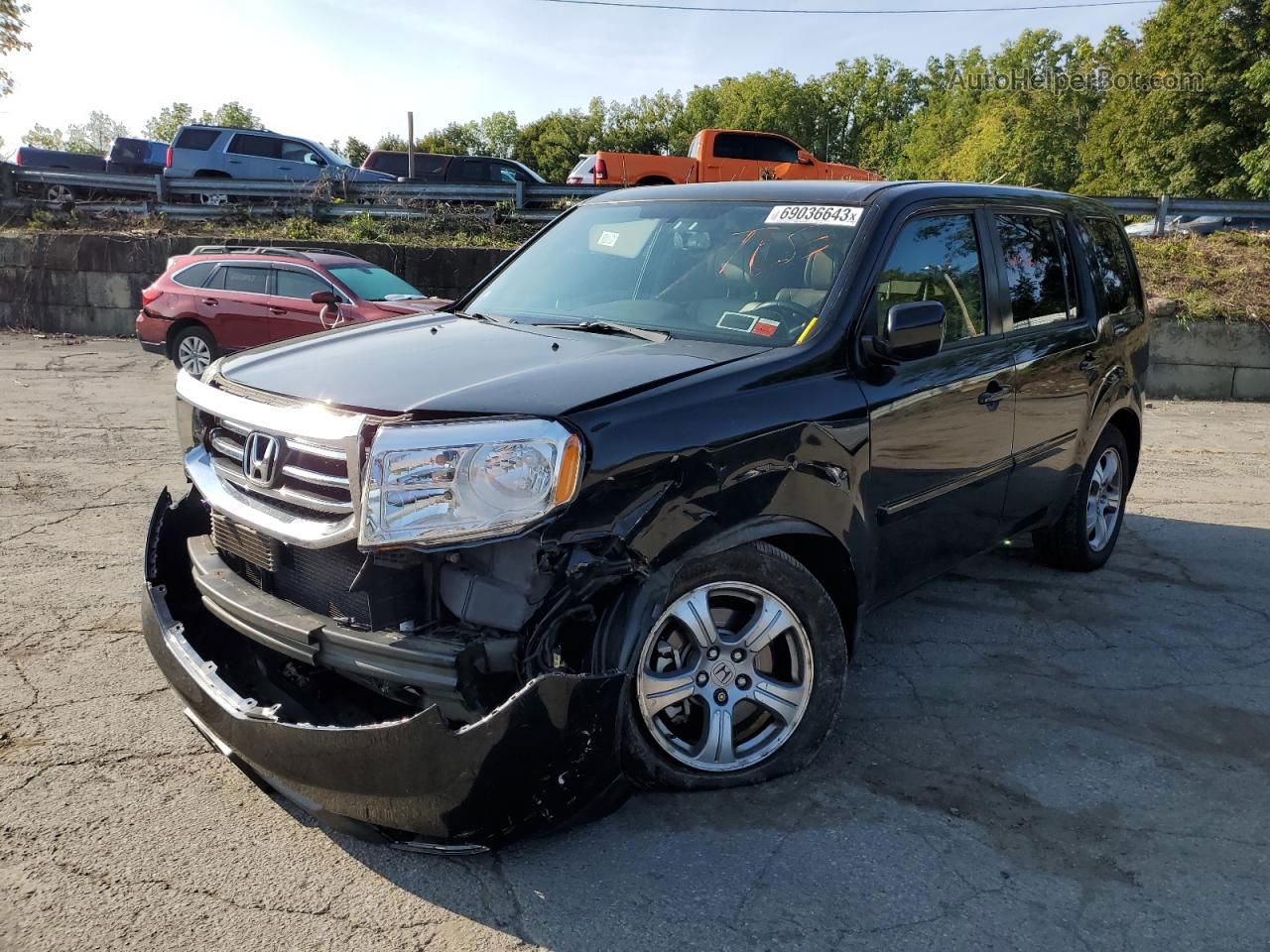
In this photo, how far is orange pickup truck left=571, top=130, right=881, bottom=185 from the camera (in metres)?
20.7

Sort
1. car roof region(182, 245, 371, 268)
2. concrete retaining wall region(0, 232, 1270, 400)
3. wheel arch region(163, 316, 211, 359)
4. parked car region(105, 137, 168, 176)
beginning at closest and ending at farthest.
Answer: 1. car roof region(182, 245, 371, 268)
2. wheel arch region(163, 316, 211, 359)
3. concrete retaining wall region(0, 232, 1270, 400)
4. parked car region(105, 137, 168, 176)

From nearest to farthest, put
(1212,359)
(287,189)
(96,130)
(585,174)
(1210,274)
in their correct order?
(1212,359) < (1210,274) < (287,189) < (585,174) < (96,130)

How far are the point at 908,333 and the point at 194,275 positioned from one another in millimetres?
12127

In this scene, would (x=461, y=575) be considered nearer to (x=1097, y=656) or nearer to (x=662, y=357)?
(x=662, y=357)

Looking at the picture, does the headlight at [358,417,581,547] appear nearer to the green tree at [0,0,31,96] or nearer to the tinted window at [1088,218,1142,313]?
the tinted window at [1088,218,1142,313]

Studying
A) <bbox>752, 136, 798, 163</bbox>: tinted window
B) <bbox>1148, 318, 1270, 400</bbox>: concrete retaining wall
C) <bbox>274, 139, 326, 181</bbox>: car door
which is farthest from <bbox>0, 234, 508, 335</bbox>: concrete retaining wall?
<bbox>1148, 318, 1270, 400</bbox>: concrete retaining wall

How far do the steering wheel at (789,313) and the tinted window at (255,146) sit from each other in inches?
821

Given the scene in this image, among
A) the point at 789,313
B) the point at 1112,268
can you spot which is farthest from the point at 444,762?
the point at 1112,268

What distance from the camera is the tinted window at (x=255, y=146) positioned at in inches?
847

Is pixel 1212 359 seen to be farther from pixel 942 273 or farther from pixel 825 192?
pixel 825 192

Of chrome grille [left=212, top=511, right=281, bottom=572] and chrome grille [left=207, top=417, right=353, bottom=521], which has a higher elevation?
chrome grille [left=207, top=417, right=353, bottom=521]

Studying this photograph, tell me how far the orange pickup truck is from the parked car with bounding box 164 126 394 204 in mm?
4735

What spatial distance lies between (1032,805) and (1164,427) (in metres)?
8.47

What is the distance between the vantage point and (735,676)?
9.60 feet
